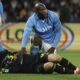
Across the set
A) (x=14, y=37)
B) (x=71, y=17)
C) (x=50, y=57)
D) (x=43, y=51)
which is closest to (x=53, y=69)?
(x=50, y=57)

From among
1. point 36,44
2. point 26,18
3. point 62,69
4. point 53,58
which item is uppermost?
point 26,18

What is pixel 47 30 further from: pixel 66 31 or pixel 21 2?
pixel 21 2

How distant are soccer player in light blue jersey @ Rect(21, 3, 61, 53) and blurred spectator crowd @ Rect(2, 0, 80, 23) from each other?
38.3 ft

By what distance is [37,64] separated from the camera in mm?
13031

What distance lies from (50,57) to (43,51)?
146 cm

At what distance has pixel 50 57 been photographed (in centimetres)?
1288

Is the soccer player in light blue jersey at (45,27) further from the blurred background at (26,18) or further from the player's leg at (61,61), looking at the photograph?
the blurred background at (26,18)

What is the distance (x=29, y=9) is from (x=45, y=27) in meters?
13.3

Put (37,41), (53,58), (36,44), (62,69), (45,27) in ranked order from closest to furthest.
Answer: (53,58), (62,69), (45,27), (37,41), (36,44)

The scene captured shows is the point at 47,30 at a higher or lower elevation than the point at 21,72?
higher

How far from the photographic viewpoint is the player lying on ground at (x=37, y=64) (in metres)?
12.9

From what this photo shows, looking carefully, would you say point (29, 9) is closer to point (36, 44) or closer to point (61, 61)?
point (36, 44)

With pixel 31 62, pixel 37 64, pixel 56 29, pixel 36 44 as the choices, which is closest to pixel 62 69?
pixel 37 64

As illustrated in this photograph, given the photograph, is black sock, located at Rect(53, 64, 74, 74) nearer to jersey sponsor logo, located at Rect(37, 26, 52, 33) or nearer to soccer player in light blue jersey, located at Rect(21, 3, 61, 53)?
soccer player in light blue jersey, located at Rect(21, 3, 61, 53)
